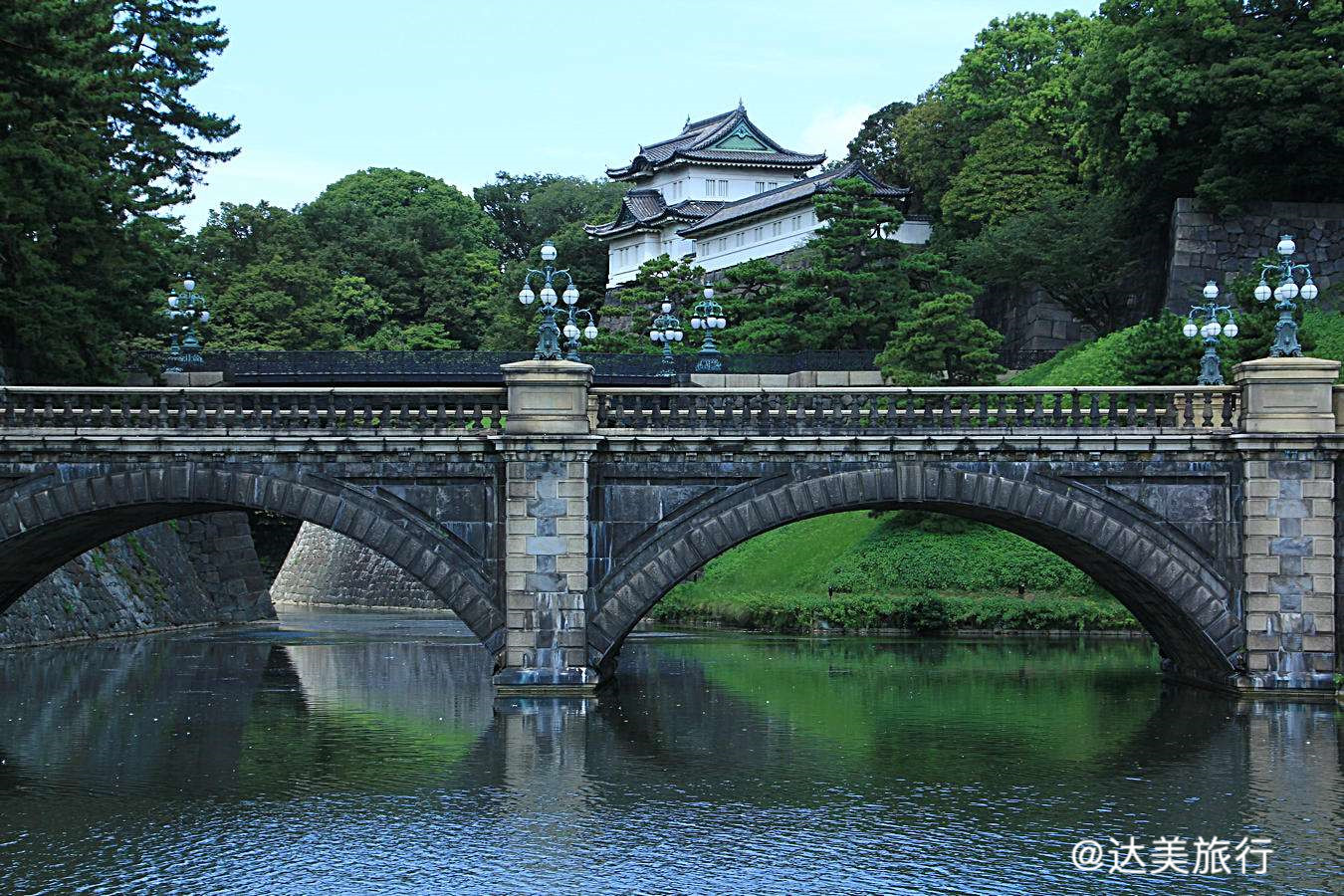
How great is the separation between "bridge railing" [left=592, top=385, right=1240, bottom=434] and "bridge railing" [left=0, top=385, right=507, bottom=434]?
315cm

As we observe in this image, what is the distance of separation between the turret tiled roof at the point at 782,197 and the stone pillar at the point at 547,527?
142 feet

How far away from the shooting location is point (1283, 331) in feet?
105

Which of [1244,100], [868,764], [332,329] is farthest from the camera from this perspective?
[332,329]

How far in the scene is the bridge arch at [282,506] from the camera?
31328mm

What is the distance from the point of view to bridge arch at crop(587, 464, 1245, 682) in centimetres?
3131

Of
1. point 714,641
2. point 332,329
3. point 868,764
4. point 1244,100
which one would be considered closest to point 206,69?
point 332,329

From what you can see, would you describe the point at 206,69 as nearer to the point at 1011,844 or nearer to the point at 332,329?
the point at 332,329

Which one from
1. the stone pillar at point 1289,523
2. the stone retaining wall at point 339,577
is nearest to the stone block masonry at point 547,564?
the stone pillar at point 1289,523

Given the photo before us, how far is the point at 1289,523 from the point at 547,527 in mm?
14536

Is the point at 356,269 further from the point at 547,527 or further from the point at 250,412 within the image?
the point at 547,527

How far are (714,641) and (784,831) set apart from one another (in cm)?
2946

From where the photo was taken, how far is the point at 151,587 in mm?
55688

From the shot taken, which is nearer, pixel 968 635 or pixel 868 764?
pixel 868 764

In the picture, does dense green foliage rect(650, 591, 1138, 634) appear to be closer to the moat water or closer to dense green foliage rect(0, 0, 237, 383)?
the moat water
